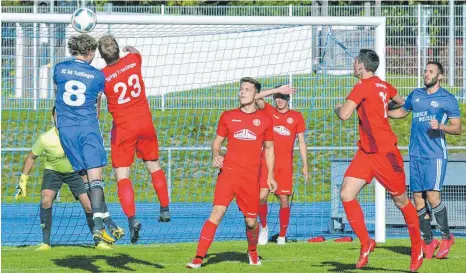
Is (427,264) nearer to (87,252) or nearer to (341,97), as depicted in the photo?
(87,252)

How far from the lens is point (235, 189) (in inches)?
462

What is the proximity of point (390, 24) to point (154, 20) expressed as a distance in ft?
32.5

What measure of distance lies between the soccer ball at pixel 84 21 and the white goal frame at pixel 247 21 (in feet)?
3.72

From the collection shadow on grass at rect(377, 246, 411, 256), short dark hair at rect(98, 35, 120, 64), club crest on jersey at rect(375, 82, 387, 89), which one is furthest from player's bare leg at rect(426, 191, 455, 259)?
short dark hair at rect(98, 35, 120, 64)

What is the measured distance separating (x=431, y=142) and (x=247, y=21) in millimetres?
2911

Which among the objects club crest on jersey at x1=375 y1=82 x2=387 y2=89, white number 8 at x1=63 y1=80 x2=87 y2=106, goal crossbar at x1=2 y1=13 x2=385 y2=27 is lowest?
white number 8 at x1=63 y1=80 x2=87 y2=106

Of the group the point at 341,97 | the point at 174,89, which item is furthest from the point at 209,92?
the point at 341,97

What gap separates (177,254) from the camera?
44.4 ft

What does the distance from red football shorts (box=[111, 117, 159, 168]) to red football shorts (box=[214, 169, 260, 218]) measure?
2.49 ft

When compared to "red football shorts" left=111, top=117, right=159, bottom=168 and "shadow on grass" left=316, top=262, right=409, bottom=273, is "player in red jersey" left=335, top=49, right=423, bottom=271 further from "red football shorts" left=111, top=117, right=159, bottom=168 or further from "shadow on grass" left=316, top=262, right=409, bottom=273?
"red football shorts" left=111, top=117, right=159, bottom=168

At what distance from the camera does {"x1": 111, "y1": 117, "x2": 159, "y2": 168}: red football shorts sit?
11.5 m

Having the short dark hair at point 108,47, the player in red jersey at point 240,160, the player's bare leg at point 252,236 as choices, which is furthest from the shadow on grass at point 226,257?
the short dark hair at point 108,47

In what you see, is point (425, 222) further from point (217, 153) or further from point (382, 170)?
point (217, 153)

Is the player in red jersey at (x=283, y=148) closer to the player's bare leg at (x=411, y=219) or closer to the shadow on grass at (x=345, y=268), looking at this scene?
the shadow on grass at (x=345, y=268)
